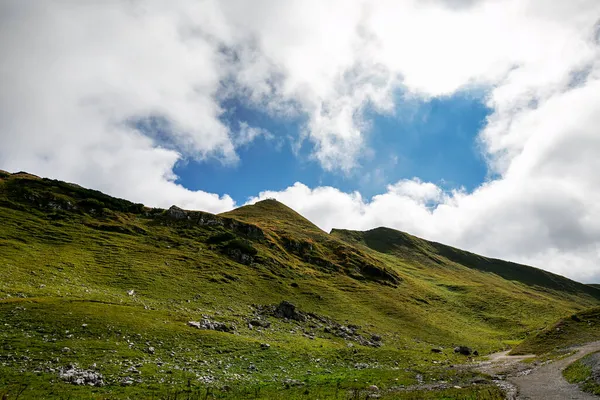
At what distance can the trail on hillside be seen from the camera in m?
25.8

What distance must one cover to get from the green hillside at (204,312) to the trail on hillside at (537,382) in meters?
2.35

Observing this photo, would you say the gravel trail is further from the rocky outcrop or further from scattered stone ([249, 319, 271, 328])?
the rocky outcrop

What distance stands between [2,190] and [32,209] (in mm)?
14540

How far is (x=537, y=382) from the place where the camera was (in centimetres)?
3194

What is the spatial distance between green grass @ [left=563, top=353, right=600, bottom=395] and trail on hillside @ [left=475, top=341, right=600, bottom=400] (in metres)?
0.56

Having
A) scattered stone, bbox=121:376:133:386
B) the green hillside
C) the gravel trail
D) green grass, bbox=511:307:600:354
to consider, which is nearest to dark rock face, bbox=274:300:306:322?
the green hillside

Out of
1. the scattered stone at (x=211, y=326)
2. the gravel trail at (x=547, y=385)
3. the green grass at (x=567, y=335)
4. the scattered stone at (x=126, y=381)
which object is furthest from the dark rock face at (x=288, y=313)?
the scattered stone at (x=126, y=381)

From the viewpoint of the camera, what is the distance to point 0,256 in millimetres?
56406

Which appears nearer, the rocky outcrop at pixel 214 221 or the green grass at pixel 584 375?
the green grass at pixel 584 375

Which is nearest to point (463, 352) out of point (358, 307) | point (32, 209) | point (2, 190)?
point (358, 307)

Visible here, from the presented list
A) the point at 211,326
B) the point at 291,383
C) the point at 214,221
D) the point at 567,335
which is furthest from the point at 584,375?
the point at 214,221

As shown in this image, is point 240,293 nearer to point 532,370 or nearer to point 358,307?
point 358,307

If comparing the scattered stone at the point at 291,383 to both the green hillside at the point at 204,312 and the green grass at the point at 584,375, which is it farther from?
the green grass at the point at 584,375

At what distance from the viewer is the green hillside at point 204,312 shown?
26.0 meters
